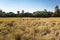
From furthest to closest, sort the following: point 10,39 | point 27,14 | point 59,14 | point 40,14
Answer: point 59,14, point 40,14, point 27,14, point 10,39

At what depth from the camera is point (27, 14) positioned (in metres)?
60.4

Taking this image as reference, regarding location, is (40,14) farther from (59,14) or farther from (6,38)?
(6,38)

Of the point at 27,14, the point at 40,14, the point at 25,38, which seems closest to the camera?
the point at 25,38

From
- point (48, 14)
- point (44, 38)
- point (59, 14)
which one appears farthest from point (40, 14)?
point (44, 38)

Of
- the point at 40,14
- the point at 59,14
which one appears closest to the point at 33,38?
the point at 40,14

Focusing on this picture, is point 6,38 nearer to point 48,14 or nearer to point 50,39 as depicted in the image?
point 50,39

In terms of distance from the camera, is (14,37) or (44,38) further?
(44,38)

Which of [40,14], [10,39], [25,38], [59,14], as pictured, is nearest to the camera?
[10,39]

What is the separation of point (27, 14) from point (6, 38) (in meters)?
52.3

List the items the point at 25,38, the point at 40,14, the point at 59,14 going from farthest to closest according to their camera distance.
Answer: the point at 59,14
the point at 40,14
the point at 25,38

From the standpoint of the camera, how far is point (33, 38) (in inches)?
347

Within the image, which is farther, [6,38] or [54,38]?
[54,38]

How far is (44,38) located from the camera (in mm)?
9148

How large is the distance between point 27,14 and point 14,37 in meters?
52.1
